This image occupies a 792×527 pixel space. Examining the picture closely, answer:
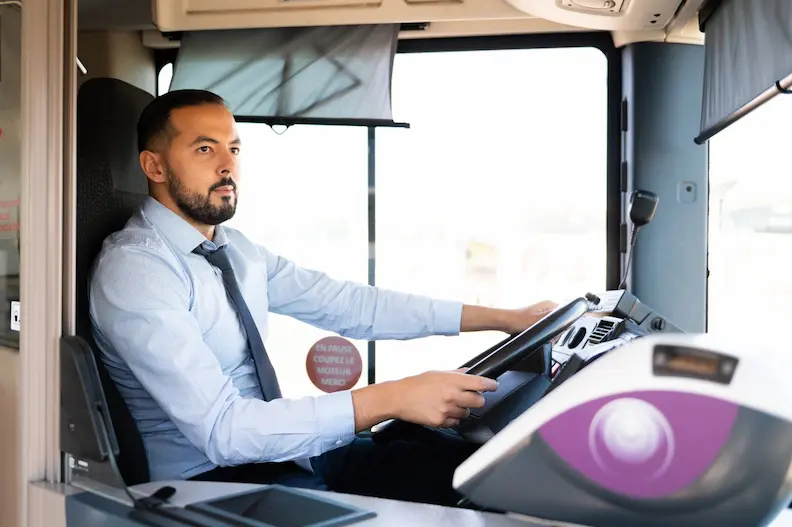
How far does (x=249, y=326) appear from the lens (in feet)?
6.30

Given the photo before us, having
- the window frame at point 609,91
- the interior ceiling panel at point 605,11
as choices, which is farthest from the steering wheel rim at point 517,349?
the window frame at point 609,91

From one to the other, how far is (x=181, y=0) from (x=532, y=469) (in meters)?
2.11

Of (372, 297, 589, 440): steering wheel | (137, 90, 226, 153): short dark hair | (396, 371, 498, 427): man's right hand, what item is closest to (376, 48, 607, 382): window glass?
(137, 90, 226, 153): short dark hair

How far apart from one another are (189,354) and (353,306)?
0.88 meters

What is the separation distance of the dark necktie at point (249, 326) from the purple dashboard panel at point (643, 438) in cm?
120

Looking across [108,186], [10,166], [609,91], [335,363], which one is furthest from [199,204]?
[609,91]

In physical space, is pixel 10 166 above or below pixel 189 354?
above

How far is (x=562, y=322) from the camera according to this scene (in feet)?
5.29

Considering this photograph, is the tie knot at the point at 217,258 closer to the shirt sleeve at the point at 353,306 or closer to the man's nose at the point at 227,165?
the man's nose at the point at 227,165

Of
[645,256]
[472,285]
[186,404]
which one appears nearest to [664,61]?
[645,256]

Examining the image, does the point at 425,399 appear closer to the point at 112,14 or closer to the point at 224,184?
the point at 224,184

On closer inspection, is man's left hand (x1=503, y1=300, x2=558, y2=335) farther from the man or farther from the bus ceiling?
the bus ceiling

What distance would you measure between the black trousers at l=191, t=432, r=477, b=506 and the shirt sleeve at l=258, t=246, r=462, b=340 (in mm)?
397

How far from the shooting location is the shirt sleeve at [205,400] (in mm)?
1506
